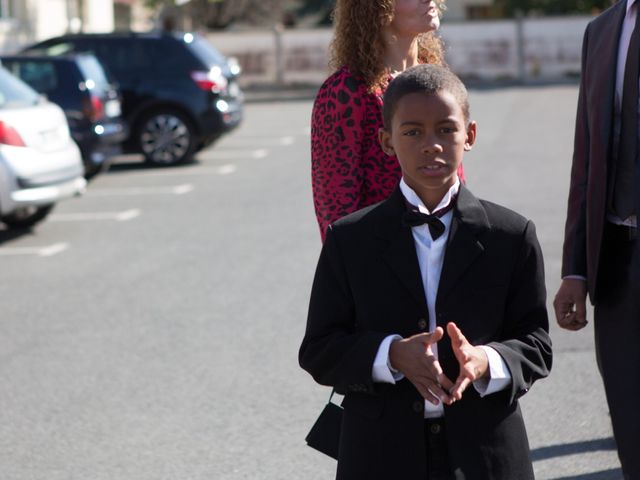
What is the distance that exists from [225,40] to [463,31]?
23.8ft

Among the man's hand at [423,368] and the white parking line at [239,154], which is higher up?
the man's hand at [423,368]

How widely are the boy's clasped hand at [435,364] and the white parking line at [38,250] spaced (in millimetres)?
8264

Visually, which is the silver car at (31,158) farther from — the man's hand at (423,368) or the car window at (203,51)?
the man's hand at (423,368)

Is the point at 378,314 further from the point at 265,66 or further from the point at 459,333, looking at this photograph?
the point at 265,66

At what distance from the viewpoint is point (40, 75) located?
1510 centimetres

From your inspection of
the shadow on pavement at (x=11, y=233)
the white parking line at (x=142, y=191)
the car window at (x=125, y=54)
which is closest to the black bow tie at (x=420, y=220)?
the shadow on pavement at (x=11, y=233)

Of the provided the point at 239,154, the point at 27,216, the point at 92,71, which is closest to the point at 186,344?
the point at 27,216

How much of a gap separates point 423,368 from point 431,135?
567 millimetres

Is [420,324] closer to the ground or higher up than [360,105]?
closer to the ground

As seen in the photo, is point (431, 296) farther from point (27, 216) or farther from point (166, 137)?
point (166, 137)

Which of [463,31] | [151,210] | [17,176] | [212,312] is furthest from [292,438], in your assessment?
[463,31]

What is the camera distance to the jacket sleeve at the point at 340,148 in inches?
144

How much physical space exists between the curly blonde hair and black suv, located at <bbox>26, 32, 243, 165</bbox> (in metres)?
13.4

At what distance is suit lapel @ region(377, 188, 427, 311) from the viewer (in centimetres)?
290
